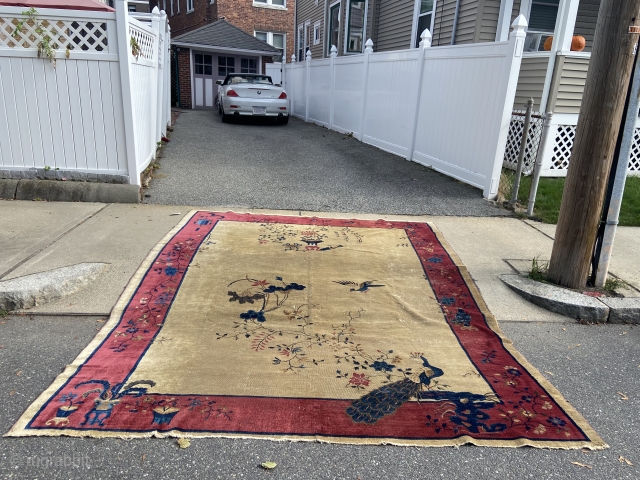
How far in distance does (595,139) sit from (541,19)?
7.75 metres

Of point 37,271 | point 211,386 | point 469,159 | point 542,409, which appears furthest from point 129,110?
point 542,409

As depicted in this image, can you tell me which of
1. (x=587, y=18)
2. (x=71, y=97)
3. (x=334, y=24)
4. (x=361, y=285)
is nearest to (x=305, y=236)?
(x=361, y=285)

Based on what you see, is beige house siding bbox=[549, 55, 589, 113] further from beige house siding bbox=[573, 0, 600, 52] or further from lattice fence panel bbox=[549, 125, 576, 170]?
beige house siding bbox=[573, 0, 600, 52]

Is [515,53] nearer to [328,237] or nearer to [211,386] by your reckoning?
[328,237]

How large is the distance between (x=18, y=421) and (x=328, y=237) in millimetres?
3405

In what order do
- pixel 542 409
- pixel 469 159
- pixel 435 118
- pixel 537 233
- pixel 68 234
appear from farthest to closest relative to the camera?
pixel 435 118, pixel 469 159, pixel 537 233, pixel 68 234, pixel 542 409

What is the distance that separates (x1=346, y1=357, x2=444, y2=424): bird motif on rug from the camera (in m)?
2.65

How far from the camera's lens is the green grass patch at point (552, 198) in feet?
21.2

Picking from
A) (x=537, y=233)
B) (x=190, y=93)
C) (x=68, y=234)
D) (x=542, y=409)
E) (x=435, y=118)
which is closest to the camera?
(x=542, y=409)

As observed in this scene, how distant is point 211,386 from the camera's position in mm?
2832

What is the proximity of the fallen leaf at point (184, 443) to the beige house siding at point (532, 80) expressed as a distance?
27.1 ft

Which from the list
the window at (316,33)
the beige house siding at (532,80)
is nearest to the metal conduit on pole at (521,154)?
the beige house siding at (532,80)

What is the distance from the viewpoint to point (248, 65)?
74.5 feet

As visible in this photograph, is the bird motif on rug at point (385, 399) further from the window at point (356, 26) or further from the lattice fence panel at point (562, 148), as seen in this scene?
the window at point (356, 26)
